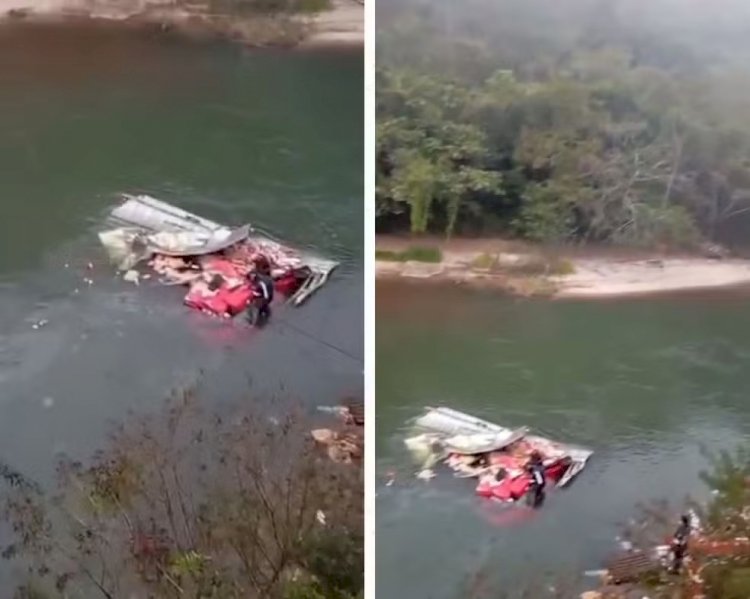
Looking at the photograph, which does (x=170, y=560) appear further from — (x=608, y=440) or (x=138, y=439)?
(x=608, y=440)

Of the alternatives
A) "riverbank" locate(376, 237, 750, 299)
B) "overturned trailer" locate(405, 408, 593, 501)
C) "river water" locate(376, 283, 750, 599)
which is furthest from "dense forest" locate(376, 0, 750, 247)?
"overturned trailer" locate(405, 408, 593, 501)

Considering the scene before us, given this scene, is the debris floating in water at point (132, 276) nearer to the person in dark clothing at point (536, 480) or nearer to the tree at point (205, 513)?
the tree at point (205, 513)

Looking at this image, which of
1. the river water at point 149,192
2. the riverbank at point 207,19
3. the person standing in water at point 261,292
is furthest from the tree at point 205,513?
the riverbank at point 207,19

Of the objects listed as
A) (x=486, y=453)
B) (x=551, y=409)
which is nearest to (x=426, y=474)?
(x=486, y=453)

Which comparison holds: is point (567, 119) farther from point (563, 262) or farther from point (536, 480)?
point (536, 480)

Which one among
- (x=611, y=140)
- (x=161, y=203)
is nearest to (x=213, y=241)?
(x=161, y=203)

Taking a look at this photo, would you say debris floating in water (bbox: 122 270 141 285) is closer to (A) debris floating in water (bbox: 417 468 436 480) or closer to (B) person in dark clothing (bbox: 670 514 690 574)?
(A) debris floating in water (bbox: 417 468 436 480)
